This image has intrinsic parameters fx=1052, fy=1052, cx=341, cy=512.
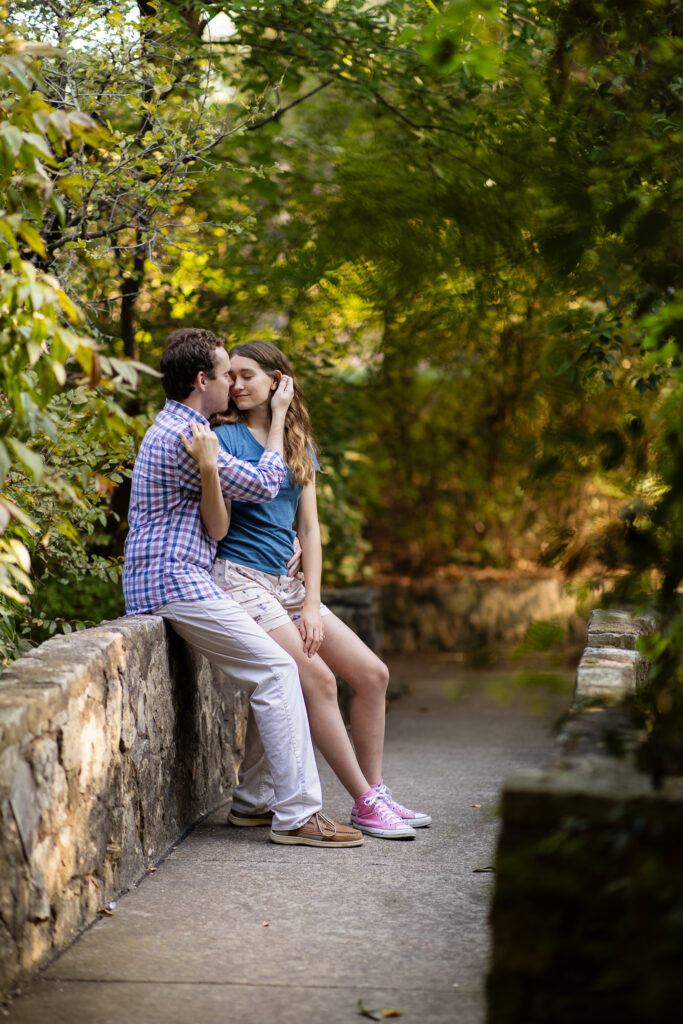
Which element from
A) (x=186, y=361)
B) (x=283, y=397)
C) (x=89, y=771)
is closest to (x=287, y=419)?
(x=283, y=397)

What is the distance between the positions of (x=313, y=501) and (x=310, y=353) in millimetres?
2803

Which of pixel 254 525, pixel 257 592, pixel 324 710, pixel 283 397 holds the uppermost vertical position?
pixel 283 397

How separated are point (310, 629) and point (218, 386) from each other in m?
0.96

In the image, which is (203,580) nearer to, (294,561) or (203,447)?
(203,447)

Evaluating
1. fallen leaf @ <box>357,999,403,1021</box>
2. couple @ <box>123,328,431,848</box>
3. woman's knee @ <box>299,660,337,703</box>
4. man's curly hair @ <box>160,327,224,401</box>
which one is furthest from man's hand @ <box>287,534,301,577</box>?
fallen leaf @ <box>357,999,403,1021</box>

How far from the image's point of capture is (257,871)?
135 inches

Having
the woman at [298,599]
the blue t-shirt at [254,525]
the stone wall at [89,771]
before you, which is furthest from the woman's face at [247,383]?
the stone wall at [89,771]

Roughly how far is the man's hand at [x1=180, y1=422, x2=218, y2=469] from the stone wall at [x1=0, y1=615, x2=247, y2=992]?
588mm

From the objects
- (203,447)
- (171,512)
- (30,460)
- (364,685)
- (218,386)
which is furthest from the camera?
(364,685)

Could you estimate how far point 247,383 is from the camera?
4.09 metres

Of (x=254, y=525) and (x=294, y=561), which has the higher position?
(x=254, y=525)

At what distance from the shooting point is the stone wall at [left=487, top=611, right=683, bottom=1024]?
1.64 metres

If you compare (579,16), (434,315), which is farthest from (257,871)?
(434,315)

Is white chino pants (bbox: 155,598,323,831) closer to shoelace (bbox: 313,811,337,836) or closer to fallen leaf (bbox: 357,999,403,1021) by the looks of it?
shoelace (bbox: 313,811,337,836)
